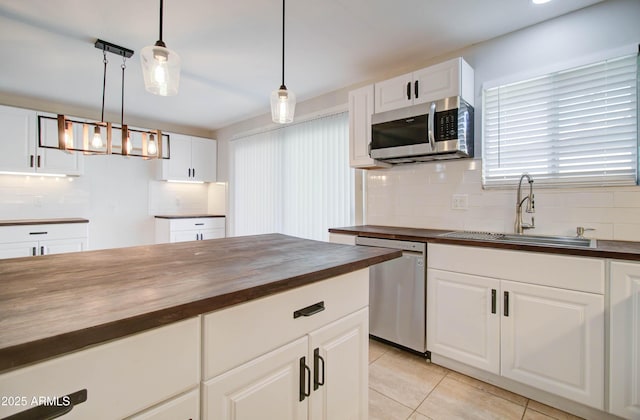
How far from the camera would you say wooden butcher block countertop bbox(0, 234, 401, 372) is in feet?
1.89

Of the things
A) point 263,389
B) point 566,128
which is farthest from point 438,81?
point 263,389

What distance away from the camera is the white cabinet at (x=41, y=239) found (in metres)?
3.26

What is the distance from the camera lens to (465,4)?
77.0 inches

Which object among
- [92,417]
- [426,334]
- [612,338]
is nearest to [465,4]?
[612,338]

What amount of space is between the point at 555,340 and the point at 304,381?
1.50 meters

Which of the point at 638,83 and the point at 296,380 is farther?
the point at 638,83

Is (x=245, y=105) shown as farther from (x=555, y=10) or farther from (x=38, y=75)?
(x=555, y=10)

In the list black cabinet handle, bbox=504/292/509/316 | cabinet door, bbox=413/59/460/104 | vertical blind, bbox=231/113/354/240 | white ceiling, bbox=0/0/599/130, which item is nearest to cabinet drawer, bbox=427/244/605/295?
black cabinet handle, bbox=504/292/509/316

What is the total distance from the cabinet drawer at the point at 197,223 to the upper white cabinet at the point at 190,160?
728 mm

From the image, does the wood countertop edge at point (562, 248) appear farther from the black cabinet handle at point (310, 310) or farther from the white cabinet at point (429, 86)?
the black cabinet handle at point (310, 310)

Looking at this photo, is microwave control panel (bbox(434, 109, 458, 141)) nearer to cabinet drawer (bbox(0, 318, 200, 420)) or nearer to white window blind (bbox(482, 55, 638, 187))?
white window blind (bbox(482, 55, 638, 187))

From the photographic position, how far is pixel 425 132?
2.31m

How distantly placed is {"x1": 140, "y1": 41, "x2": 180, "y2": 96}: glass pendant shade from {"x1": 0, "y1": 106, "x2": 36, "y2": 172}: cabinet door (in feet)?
11.6

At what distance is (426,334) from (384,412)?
68 centimetres
